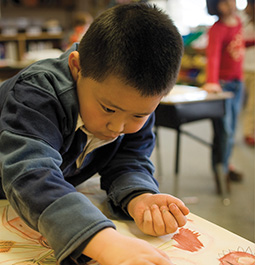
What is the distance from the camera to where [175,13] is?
4469 mm

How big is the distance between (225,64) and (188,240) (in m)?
1.69

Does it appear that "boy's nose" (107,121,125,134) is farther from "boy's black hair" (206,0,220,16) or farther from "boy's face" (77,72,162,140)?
"boy's black hair" (206,0,220,16)

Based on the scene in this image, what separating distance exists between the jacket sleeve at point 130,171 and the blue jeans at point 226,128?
1.28m

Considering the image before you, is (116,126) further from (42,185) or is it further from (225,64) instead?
(225,64)

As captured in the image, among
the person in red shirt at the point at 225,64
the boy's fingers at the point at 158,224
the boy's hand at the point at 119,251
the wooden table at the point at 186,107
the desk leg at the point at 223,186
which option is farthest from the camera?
the person in red shirt at the point at 225,64

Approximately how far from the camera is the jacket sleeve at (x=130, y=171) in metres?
0.58

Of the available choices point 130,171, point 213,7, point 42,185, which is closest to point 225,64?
point 213,7

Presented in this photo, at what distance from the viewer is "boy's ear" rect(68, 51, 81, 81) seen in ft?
1.87

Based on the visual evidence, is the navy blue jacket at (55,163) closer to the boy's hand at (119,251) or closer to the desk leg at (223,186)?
the boy's hand at (119,251)

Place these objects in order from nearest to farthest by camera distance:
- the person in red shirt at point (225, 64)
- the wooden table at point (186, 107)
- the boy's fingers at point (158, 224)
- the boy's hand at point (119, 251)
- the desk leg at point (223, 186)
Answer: the boy's hand at point (119, 251) < the boy's fingers at point (158, 224) < the wooden table at point (186, 107) < the desk leg at point (223, 186) < the person in red shirt at point (225, 64)

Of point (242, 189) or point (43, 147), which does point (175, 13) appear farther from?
point (43, 147)

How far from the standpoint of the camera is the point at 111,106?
20.0 inches

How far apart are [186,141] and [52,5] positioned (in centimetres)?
302

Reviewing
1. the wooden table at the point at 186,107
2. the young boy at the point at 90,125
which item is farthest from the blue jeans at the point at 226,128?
the young boy at the point at 90,125
